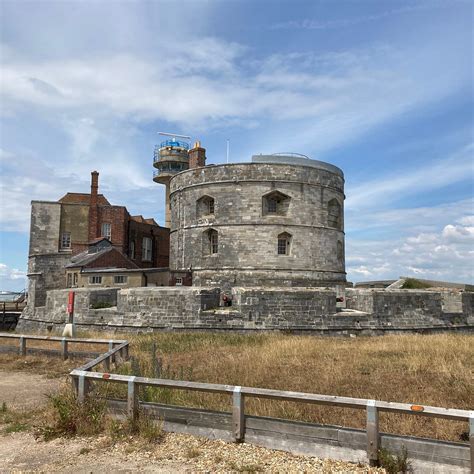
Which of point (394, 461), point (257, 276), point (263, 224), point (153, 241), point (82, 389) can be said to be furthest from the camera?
point (153, 241)

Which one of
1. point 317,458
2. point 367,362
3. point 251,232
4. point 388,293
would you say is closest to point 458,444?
point 317,458

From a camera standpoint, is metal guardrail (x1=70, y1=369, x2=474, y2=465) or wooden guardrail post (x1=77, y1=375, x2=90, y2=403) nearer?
metal guardrail (x1=70, y1=369, x2=474, y2=465)

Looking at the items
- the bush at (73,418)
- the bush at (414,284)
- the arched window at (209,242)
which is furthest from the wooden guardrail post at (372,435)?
the bush at (414,284)

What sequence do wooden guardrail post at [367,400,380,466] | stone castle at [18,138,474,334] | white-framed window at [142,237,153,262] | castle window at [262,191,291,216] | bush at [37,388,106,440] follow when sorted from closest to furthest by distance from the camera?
1. wooden guardrail post at [367,400,380,466]
2. bush at [37,388,106,440]
3. stone castle at [18,138,474,334]
4. castle window at [262,191,291,216]
5. white-framed window at [142,237,153,262]

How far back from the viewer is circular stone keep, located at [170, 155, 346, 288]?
2494 centimetres

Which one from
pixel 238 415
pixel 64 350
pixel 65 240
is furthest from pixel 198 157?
pixel 238 415

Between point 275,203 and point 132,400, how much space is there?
20688 millimetres

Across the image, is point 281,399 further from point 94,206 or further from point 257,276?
point 94,206

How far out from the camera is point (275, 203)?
25.9m

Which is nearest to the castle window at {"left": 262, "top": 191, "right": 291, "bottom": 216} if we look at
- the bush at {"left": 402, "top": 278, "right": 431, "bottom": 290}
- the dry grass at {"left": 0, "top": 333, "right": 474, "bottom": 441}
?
the bush at {"left": 402, "top": 278, "right": 431, "bottom": 290}

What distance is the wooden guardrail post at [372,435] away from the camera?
15.5 ft

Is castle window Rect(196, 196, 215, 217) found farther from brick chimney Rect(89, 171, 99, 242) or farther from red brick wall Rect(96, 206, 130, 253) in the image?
brick chimney Rect(89, 171, 99, 242)

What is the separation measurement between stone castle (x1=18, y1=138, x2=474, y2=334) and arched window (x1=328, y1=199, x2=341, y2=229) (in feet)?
0.20

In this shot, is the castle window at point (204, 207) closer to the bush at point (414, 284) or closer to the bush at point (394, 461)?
the bush at point (414, 284)
